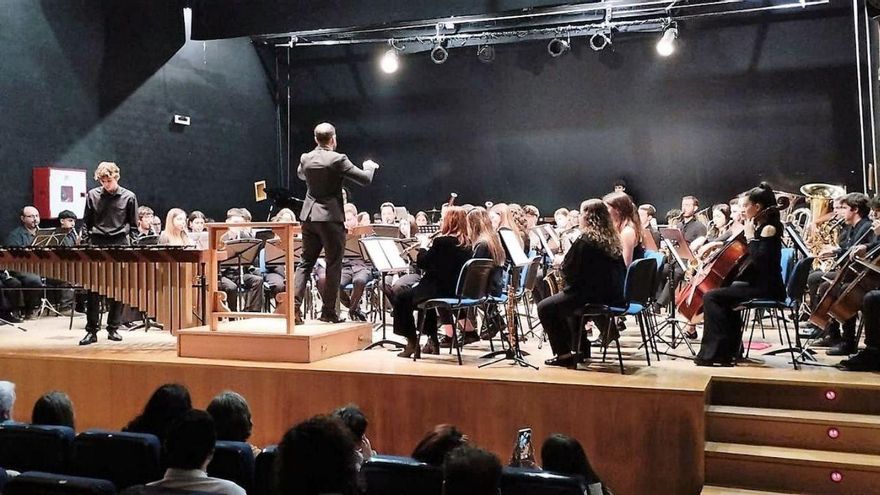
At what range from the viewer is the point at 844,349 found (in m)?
6.63

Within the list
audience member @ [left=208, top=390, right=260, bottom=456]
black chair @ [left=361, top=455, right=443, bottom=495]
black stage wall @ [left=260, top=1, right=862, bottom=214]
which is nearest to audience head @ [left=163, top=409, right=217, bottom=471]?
black chair @ [left=361, top=455, right=443, bottom=495]

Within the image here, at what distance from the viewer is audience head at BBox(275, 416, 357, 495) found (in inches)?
106

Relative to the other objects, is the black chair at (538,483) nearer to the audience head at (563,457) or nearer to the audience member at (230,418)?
the audience head at (563,457)

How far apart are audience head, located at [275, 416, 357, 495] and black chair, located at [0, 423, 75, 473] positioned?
1.52 meters

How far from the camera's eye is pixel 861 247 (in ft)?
20.3

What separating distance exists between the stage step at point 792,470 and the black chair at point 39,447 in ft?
11.9

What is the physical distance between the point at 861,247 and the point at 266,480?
4922mm

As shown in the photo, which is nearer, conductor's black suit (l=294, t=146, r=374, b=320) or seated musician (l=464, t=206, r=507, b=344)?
seated musician (l=464, t=206, r=507, b=344)

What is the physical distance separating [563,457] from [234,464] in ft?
4.62

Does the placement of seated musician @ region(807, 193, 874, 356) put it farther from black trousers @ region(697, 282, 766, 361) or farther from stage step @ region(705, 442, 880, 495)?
stage step @ region(705, 442, 880, 495)

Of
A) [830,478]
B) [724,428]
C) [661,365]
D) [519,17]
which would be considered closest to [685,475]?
[724,428]

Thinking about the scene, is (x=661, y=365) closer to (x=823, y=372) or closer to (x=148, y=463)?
(x=823, y=372)

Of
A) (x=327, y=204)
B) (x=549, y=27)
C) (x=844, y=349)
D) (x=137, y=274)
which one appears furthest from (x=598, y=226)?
(x=549, y=27)

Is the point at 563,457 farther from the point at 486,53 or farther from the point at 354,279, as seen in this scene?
the point at 486,53
